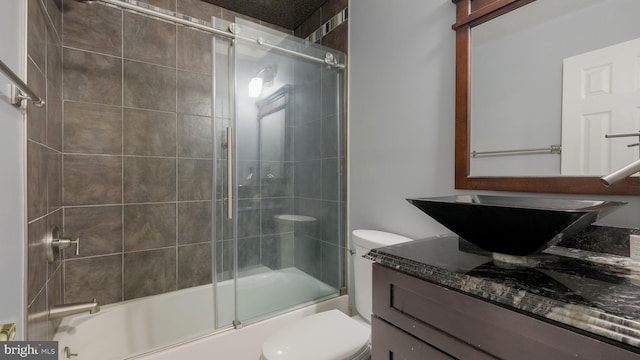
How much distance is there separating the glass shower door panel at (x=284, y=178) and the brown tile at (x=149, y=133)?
2.57ft

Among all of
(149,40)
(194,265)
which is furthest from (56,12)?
(194,265)

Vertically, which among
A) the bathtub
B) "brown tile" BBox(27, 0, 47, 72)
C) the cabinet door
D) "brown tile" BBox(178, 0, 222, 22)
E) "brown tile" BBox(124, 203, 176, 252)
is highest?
"brown tile" BBox(178, 0, 222, 22)

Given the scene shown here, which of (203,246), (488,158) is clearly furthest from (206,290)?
(488,158)

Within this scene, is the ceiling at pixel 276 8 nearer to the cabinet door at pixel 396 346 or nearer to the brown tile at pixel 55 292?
the brown tile at pixel 55 292

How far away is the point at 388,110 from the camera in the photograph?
5.21 ft

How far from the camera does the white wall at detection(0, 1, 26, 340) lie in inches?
32.2

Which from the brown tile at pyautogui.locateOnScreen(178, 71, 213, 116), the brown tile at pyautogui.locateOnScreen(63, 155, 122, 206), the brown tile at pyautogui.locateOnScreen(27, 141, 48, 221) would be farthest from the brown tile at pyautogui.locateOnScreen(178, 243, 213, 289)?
the brown tile at pyautogui.locateOnScreen(178, 71, 213, 116)

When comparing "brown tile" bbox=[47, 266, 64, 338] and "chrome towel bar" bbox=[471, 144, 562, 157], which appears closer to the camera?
"chrome towel bar" bbox=[471, 144, 562, 157]

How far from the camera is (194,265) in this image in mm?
2045

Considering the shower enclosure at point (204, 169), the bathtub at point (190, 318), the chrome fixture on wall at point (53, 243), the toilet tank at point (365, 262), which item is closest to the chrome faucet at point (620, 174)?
the toilet tank at point (365, 262)

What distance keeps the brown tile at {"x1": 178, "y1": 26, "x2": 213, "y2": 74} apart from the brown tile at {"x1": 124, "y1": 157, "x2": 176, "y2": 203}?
0.73 metres

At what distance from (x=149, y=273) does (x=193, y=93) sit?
1335 mm

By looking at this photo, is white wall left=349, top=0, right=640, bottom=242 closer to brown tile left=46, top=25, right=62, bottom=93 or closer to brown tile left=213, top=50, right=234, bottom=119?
brown tile left=213, top=50, right=234, bottom=119

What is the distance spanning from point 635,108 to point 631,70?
12 cm
